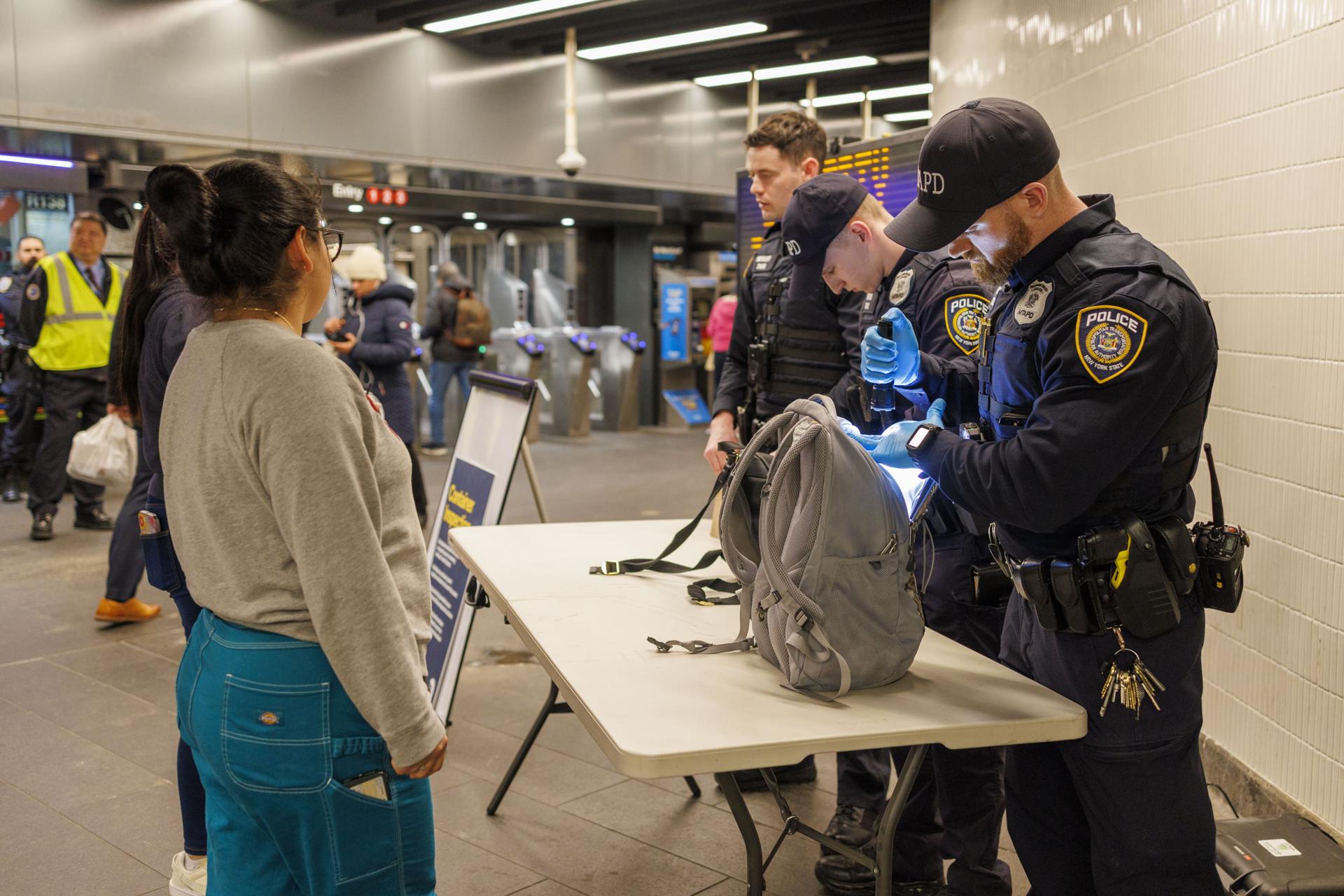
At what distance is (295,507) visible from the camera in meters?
1.44

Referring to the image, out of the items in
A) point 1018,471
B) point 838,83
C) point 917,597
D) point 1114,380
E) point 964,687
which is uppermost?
point 838,83

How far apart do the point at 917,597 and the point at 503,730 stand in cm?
228

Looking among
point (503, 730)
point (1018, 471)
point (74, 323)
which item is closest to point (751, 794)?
point (503, 730)

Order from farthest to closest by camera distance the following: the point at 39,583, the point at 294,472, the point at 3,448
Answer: the point at 3,448 → the point at 39,583 → the point at 294,472

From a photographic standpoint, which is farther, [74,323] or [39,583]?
[74,323]

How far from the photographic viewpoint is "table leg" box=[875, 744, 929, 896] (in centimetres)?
174

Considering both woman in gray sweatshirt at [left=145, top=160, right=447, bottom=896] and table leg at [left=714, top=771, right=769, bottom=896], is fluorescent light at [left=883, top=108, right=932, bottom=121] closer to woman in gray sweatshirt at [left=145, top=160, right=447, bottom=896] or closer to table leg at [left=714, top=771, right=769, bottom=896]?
table leg at [left=714, top=771, right=769, bottom=896]

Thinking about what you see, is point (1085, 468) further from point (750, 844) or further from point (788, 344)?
point (788, 344)

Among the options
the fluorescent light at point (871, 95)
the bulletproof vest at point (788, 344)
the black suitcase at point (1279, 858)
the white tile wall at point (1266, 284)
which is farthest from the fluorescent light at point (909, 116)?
the black suitcase at point (1279, 858)

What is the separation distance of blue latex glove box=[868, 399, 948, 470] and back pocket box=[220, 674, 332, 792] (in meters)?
0.96

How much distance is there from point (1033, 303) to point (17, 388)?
7826 millimetres

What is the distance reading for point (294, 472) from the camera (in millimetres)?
1437

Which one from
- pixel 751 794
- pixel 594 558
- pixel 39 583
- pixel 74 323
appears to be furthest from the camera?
pixel 74 323

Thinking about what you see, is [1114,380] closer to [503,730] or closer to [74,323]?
[503,730]
